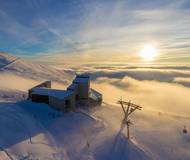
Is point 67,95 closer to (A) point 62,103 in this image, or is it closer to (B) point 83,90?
(A) point 62,103

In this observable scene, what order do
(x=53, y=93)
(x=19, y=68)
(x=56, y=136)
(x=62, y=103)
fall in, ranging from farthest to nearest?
(x=19, y=68) < (x=53, y=93) < (x=62, y=103) < (x=56, y=136)

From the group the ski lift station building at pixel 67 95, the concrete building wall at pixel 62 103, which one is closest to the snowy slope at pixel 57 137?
the concrete building wall at pixel 62 103

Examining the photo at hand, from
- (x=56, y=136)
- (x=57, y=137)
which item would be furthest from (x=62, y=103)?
(x=57, y=137)

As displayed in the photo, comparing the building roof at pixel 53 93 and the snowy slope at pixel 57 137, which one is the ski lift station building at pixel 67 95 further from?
the snowy slope at pixel 57 137

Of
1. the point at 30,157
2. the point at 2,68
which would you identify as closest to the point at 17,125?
the point at 30,157

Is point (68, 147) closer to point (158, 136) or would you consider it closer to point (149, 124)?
point (158, 136)

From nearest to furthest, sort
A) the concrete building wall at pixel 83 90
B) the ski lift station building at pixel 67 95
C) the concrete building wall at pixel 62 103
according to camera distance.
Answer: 1. the concrete building wall at pixel 62 103
2. the ski lift station building at pixel 67 95
3. the concrete building wall at pixel 83 90

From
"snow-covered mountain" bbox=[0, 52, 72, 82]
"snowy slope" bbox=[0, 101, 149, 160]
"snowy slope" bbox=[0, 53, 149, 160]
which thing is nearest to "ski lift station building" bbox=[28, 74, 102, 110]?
"snowy slope" bbox=[0, 53, 149, 160]

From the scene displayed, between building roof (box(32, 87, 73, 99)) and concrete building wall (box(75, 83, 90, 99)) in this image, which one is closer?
building roof (box(32, 87, 73, 99))

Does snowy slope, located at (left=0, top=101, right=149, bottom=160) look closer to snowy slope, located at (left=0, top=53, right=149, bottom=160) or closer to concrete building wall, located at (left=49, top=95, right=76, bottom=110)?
snowy slope, located at (left=0, top=53, right=149, bottom=160)
